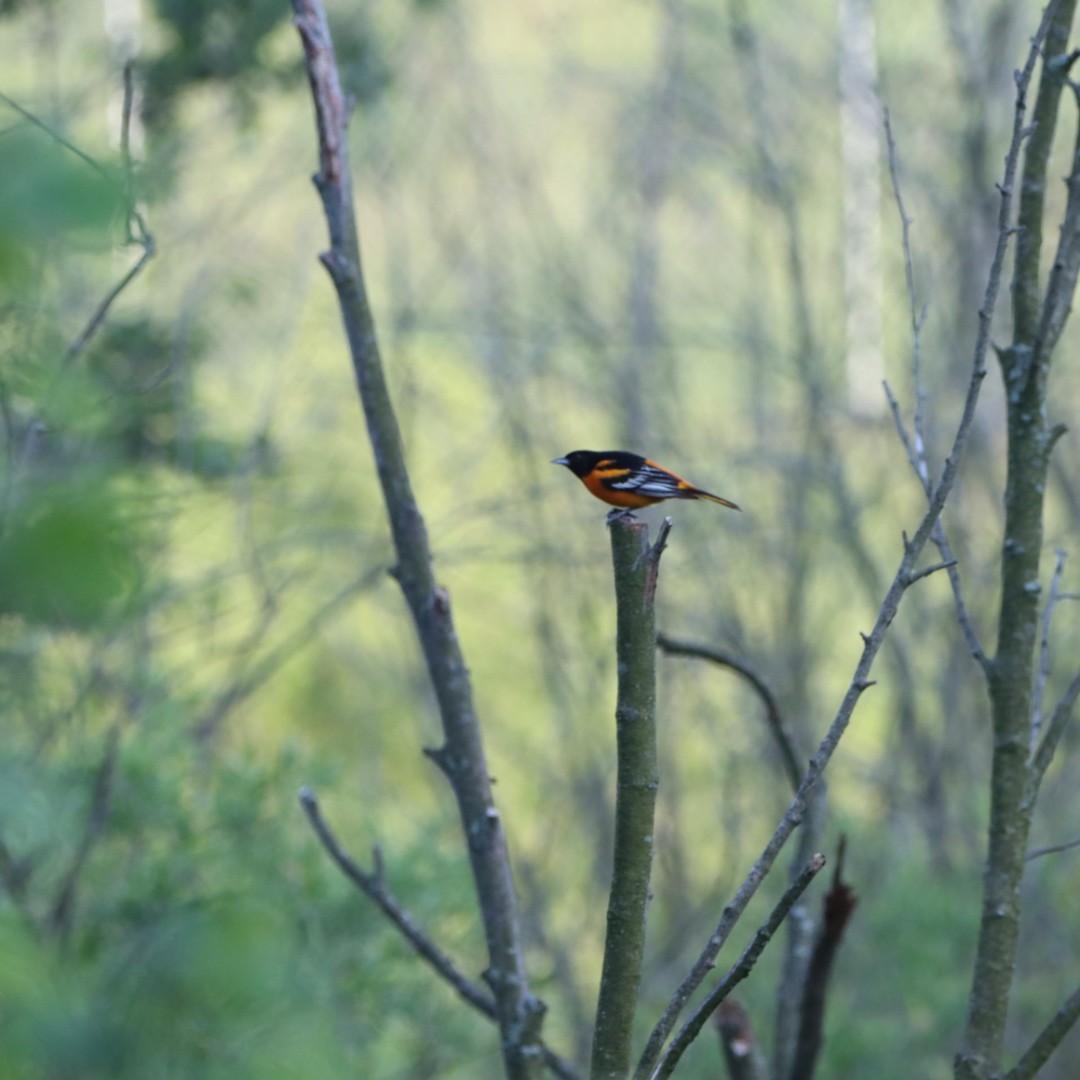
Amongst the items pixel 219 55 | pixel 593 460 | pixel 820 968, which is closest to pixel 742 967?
pixel 820 968

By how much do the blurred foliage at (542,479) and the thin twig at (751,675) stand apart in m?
3.36

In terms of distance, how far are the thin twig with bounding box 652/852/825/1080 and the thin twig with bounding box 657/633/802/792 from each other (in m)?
0.45

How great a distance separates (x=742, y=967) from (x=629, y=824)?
0.23 meters

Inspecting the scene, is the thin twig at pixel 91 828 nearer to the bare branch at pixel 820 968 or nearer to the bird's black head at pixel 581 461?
the bird's black head at pixel 581 461

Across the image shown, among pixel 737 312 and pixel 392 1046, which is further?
pixel 737 312

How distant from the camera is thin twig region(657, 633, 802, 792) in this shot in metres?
2.05

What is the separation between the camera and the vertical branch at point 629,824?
164 centimetres

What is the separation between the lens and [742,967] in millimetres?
1499

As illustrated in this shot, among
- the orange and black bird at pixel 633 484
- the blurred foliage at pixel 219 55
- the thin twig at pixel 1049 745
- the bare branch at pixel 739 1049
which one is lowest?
the bare branch at pixel 739 1049

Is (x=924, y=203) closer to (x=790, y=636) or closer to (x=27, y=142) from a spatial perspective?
(x=790, y=636)

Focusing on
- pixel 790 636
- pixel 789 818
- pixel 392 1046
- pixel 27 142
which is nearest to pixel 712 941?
pixel 789 818

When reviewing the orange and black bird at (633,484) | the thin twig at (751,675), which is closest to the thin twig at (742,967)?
the thin twig at (751,675)

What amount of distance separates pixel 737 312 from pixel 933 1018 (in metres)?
5.05

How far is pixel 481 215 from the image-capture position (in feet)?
30.1
